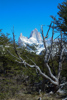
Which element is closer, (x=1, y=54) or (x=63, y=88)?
(x=1, y=54)

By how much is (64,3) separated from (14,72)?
5419mm

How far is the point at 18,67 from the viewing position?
25.0ft

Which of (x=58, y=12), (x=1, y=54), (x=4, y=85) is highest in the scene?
(x=58, y=12)

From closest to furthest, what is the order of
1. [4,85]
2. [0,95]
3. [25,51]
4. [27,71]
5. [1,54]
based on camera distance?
[0,95] → [4,85] → [1,54] → [27,71] → [25,51]

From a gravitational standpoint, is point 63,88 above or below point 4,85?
below

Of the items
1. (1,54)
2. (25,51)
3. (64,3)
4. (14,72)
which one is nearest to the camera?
(64,3)

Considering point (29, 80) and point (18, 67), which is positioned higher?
point (18, 67)

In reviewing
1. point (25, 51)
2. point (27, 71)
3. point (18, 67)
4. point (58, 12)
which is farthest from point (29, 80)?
point (58, 12)

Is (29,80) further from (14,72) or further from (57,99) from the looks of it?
(57,99)

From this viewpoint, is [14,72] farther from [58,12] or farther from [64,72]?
[58,12]

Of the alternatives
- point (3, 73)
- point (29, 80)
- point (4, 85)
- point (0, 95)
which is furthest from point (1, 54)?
point (29, 80)

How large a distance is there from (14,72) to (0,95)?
1971 millimetres

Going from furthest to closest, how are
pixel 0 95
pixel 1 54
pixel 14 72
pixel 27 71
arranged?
1. pixel 27 71
2. pixel 14 72
3. pixel 1 54
4. pixel 0 95

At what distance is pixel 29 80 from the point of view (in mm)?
8742
